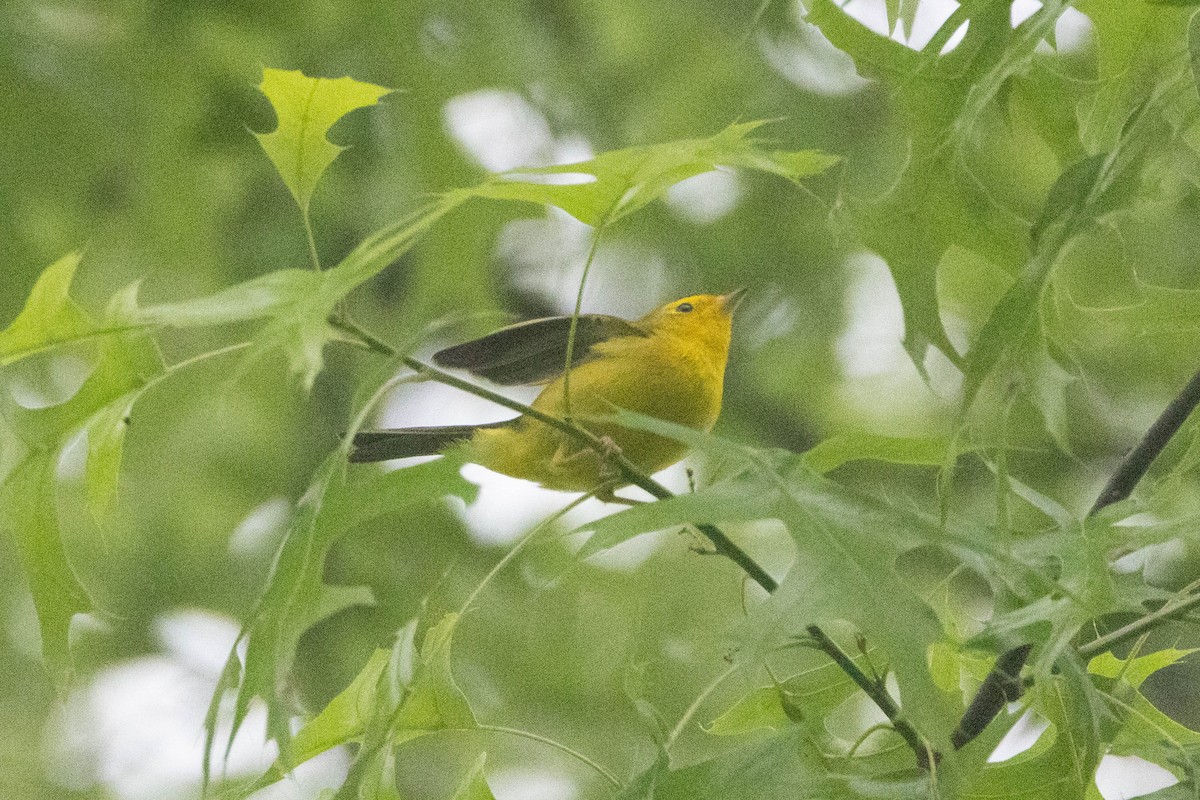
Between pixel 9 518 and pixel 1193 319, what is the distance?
822mm

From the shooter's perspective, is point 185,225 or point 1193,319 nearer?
point 1193,319

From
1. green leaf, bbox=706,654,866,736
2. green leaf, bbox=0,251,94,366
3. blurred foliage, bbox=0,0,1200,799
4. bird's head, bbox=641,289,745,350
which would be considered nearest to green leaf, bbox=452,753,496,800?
blurred foliage, bbox=0,0,1200,799

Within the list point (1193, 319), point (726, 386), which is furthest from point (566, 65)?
point (1193, 319)

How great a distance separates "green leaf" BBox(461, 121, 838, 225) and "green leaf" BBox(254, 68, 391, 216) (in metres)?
0.11

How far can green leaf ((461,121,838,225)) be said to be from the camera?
69cm

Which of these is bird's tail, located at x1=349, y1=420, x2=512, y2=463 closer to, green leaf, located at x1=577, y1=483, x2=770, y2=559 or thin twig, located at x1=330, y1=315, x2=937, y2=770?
thin twig, located at x1=330, y1=315, x2=937, y2=770

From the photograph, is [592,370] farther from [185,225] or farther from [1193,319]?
[185,225]

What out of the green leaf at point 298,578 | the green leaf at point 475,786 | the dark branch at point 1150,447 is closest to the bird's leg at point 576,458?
the green leaf at point 298,578

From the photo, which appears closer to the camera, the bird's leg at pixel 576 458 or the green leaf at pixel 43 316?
the green leaf at pixel 43 316

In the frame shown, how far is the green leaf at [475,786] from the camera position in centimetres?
87

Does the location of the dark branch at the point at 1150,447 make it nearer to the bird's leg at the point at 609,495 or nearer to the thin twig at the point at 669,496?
the thin twig at the point at 669,496

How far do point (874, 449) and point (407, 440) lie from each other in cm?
57

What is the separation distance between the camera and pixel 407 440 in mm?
1279

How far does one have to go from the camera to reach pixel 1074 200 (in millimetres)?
657
